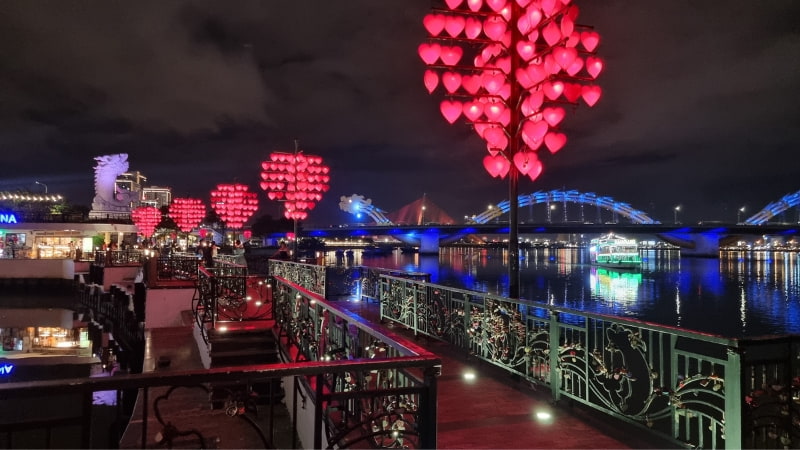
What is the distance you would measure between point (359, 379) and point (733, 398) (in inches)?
111

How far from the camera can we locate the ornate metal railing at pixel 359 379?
9.37 ft

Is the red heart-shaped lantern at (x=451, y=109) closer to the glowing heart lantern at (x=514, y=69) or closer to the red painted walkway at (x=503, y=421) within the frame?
the glowing heart lantern at (x=514, y=69)

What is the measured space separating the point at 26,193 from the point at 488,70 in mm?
75036

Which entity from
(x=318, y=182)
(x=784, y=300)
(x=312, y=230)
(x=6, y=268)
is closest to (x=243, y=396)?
(x=318, y=182)

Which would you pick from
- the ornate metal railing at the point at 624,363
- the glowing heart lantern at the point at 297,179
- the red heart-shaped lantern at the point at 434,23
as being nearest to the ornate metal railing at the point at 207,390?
the ornate metal railing at the point at 624,363

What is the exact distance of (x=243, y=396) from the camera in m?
2.84

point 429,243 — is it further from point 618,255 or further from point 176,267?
point 176,267

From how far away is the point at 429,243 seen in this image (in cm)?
7869

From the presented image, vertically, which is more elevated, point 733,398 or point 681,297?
point 733,398

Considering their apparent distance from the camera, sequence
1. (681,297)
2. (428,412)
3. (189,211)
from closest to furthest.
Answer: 1. (428,412)
2. (681,297)
3. (189,211)

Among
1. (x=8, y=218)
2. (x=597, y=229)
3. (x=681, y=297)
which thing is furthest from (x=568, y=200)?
(x=8, y=218)

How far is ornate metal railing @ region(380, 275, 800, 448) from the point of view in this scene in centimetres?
362

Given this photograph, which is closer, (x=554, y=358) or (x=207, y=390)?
(x=207, y=390)

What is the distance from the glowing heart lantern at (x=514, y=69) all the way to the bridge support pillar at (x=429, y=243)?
61.6 meters
